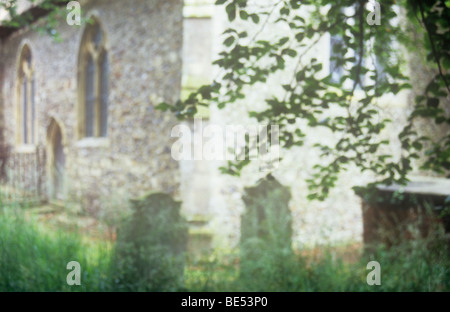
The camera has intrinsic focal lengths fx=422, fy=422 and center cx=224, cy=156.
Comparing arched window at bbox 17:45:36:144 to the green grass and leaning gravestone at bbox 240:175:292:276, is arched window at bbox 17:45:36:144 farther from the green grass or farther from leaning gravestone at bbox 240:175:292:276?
leaning gravestone at bbox 240:175:292:276

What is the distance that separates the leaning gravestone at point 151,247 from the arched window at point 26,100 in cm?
939

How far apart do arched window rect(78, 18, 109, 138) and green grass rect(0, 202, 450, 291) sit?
5.64 meters

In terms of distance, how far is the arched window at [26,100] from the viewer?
1284 cm

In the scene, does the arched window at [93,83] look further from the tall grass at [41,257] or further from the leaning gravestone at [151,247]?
the tall grass at [41,257]

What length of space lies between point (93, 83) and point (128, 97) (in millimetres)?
2220

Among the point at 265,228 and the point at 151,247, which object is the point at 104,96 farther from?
the point at 151,247

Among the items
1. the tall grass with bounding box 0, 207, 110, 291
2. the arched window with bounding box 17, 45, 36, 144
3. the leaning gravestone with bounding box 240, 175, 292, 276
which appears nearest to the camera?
the tall grass with bounding box 0, 207, 110, 291

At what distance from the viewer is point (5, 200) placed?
4.68 m

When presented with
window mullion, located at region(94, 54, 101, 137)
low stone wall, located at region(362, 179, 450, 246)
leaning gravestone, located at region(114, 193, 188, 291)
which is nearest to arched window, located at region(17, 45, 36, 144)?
window mullion, located at region(94, 54, 101, 137)

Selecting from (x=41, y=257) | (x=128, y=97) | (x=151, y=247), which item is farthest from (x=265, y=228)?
(x=128, y=97)

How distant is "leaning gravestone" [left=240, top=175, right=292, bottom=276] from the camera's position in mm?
4168

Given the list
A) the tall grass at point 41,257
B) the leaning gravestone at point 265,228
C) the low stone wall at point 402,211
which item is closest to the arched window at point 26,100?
the tall grass at point 41,257

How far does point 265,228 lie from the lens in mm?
4859

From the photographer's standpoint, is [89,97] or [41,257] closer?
[41,257]
